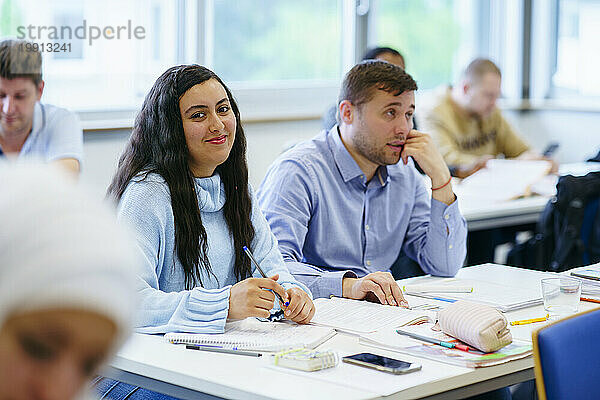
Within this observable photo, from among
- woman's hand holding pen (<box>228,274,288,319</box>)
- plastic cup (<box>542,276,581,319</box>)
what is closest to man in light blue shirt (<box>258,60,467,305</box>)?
plastic cup (<box>542,276,581,319</box>)

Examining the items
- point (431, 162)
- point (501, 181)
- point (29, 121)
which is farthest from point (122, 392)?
point (501, 181)

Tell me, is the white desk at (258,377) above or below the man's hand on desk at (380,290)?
below

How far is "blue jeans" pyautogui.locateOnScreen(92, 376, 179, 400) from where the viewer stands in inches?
67.2

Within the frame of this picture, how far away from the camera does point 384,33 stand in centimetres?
561

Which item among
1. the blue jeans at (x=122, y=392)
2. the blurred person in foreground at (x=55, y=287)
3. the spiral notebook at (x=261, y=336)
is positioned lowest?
the blue jeans at (x=122, y=392)

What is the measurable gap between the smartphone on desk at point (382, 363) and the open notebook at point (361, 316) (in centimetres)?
19

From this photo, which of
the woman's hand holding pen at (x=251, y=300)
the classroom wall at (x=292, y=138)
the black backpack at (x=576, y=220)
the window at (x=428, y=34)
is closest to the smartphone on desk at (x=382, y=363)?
the woman's hand holding pen at (x=251, y=300)

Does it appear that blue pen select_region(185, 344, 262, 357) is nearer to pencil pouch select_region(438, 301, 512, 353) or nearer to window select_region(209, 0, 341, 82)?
pencil pouch select_region(438, 301, 512, 353)

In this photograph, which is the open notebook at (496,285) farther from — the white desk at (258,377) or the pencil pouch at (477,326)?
the white desk at (258,377)

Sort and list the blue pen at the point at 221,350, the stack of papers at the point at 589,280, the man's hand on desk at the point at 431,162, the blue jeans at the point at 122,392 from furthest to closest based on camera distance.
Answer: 1. the man's hand on desk at the point at 431,162
2. the stack of papers at the point at 589,280
3. the blue jeans at the point at 122,392
4. the blue pen at the point at 221,350

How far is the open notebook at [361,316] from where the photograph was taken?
1.78 m

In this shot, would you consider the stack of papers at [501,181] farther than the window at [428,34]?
No

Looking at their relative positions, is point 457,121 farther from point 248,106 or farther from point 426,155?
point 426,155

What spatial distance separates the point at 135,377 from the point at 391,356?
1.58 feet
